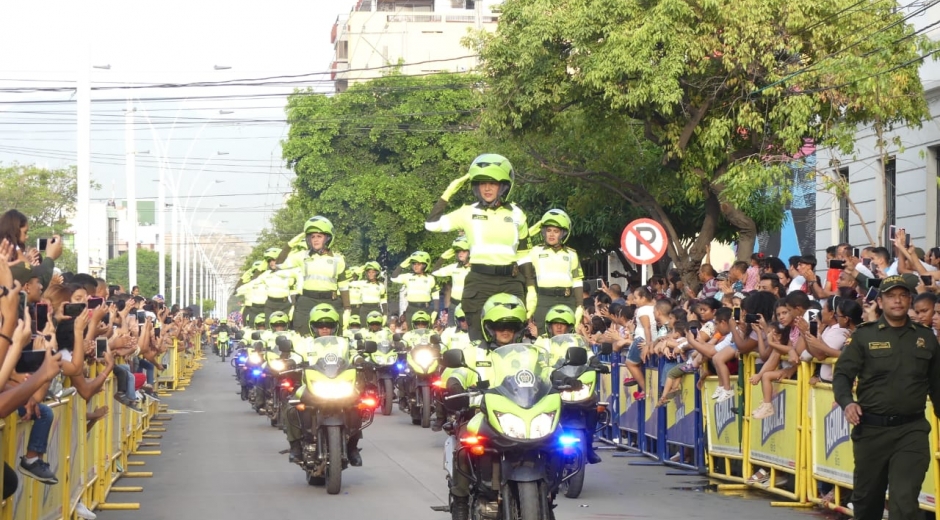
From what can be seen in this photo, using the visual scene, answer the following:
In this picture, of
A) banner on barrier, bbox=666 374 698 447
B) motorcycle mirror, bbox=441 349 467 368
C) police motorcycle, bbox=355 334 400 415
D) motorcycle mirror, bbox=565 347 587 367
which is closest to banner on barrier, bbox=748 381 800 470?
banner on barrier, bbox=666 374 698 447

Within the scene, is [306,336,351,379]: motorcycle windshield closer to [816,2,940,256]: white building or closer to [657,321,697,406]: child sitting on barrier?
[657,321,697,406]: child sitting on barrier

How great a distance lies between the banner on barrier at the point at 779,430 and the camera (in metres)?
13.2

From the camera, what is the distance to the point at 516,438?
8.84m

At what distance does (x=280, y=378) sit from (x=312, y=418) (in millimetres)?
2324

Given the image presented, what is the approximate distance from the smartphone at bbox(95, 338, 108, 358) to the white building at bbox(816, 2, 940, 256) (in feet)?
39.9

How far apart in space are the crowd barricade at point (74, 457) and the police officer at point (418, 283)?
9876mm

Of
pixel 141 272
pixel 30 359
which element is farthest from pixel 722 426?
pixel 141 272

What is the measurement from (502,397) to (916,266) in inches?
252

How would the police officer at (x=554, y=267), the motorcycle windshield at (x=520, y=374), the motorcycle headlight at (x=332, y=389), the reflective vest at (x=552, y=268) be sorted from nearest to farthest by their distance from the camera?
1. the motorcycle windshield at (x=520, y=374)
2. the motorcycle headlight at (x=332, y=389)
3. the police officer at (x=554, y=267)
4. the reflective vest at (x=552, y=268)

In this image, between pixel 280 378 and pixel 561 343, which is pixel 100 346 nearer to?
pixel 280 378

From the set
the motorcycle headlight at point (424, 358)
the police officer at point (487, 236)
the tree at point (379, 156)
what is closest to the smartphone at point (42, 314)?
the police officer at point (487, 236)

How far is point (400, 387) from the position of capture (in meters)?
24.3

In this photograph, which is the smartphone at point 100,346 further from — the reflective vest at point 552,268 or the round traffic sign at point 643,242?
Result: the round traffic sign at point 643,242

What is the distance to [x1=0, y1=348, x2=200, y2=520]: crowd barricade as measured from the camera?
28.2 feet
